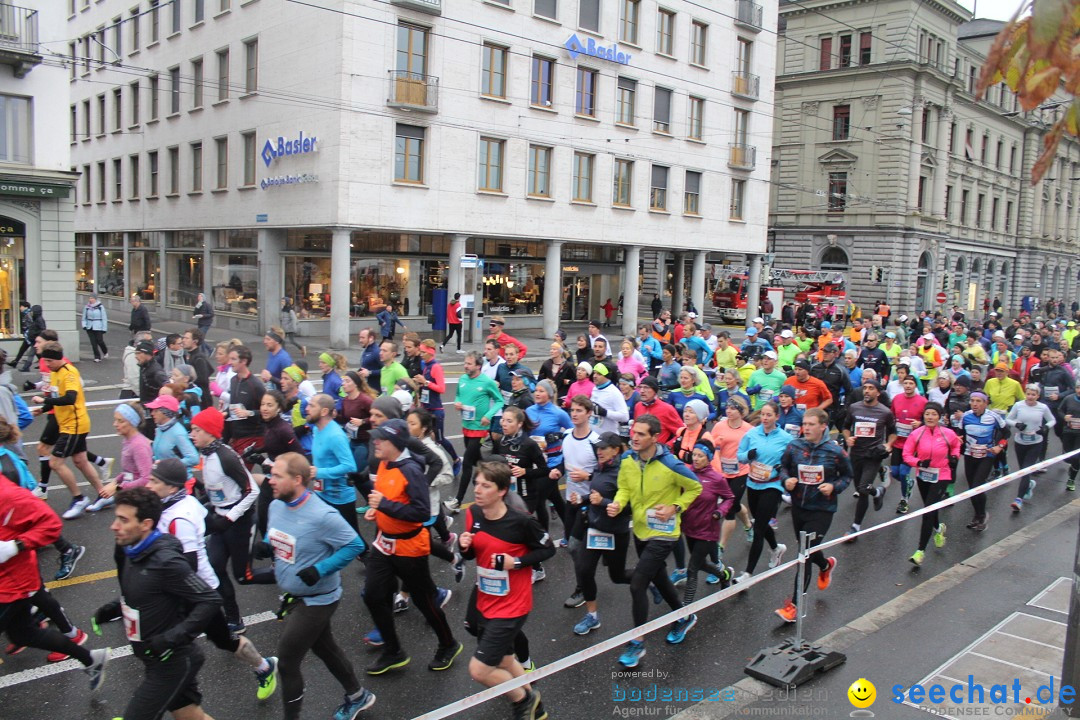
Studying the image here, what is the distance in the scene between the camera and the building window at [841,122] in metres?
52.4

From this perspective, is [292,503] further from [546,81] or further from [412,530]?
Result: [546,81]

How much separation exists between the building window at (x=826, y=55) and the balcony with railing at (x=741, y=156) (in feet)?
65.1

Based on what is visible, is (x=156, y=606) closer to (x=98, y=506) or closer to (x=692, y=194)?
(x=98, y=506)

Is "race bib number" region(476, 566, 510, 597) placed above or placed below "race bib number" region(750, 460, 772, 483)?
below

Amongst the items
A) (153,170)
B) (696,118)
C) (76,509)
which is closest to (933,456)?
(76,509)

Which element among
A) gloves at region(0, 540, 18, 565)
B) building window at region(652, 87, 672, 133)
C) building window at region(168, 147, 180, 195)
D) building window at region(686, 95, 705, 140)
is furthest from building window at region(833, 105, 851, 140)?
gloves at region(0, 540, 18, 565)

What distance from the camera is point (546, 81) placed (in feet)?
98.1

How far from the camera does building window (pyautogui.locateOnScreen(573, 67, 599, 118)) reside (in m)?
30.8

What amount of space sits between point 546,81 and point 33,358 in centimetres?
1850

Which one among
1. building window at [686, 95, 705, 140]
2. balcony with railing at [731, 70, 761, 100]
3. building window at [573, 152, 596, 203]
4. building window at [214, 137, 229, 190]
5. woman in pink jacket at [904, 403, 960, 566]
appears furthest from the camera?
balcony with railing at [731, 70, 761, 100]

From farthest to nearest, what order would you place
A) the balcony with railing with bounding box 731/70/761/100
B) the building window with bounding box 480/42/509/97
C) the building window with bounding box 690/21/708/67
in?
1. the balcony with railing with bounding box 731/70/761/100
2. the building window with bounding box 690/21/708/67
3. the building window with bounding box 480/42/509/97

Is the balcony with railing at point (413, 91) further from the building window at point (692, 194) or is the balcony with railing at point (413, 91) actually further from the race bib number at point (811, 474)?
the race bib number at point (811, 474)

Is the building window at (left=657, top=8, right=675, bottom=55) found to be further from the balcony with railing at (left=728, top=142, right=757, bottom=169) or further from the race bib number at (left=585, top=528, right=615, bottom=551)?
the race bib number at (left=585, top=528, right=615, bottom=551)

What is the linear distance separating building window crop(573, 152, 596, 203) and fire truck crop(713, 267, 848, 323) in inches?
457
